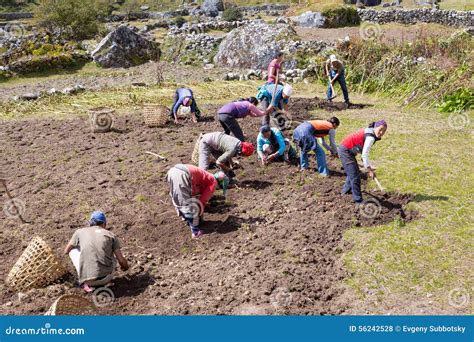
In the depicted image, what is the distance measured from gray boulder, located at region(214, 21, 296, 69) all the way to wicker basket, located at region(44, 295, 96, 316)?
607 inches

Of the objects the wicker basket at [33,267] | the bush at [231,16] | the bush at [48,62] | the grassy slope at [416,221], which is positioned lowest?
the grassy slope at [416,221]

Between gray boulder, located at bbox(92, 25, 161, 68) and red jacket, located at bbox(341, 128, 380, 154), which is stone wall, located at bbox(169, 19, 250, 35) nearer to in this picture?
gray boulder, located at bbox(92, 25, 161, 68)

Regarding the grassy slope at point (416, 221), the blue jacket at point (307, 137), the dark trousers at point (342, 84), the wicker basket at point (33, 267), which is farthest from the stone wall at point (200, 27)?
the wicker basket at point (33, 267)

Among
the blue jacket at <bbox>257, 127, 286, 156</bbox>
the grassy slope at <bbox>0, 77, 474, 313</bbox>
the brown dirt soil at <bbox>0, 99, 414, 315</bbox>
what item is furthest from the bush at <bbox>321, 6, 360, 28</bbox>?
the blue jacket at <bbox>257, 127, 286, 156</bbox>

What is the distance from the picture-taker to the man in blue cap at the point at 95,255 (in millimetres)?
6223

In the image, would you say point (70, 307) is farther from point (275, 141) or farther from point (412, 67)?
point (412, 67)

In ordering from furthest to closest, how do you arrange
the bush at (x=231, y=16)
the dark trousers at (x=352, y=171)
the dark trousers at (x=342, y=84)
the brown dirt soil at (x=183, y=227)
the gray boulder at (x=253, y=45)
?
the bush at (x=231, y=16), the gray boulder at (x=253, y=45), the dark trousers at (x=342, y=84), the dark trousers at (x=352, y=171), the brown dirt soil at (x=183, y=227)

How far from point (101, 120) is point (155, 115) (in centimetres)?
134

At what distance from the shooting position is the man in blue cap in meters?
6.22

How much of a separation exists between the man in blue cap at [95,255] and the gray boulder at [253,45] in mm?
14518

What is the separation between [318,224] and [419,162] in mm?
3553

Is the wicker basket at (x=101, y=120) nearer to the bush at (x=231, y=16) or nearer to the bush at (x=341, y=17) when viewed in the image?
the bush at (x=341, y=17)

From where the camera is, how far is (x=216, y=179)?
8.06 m

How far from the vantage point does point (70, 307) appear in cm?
544
